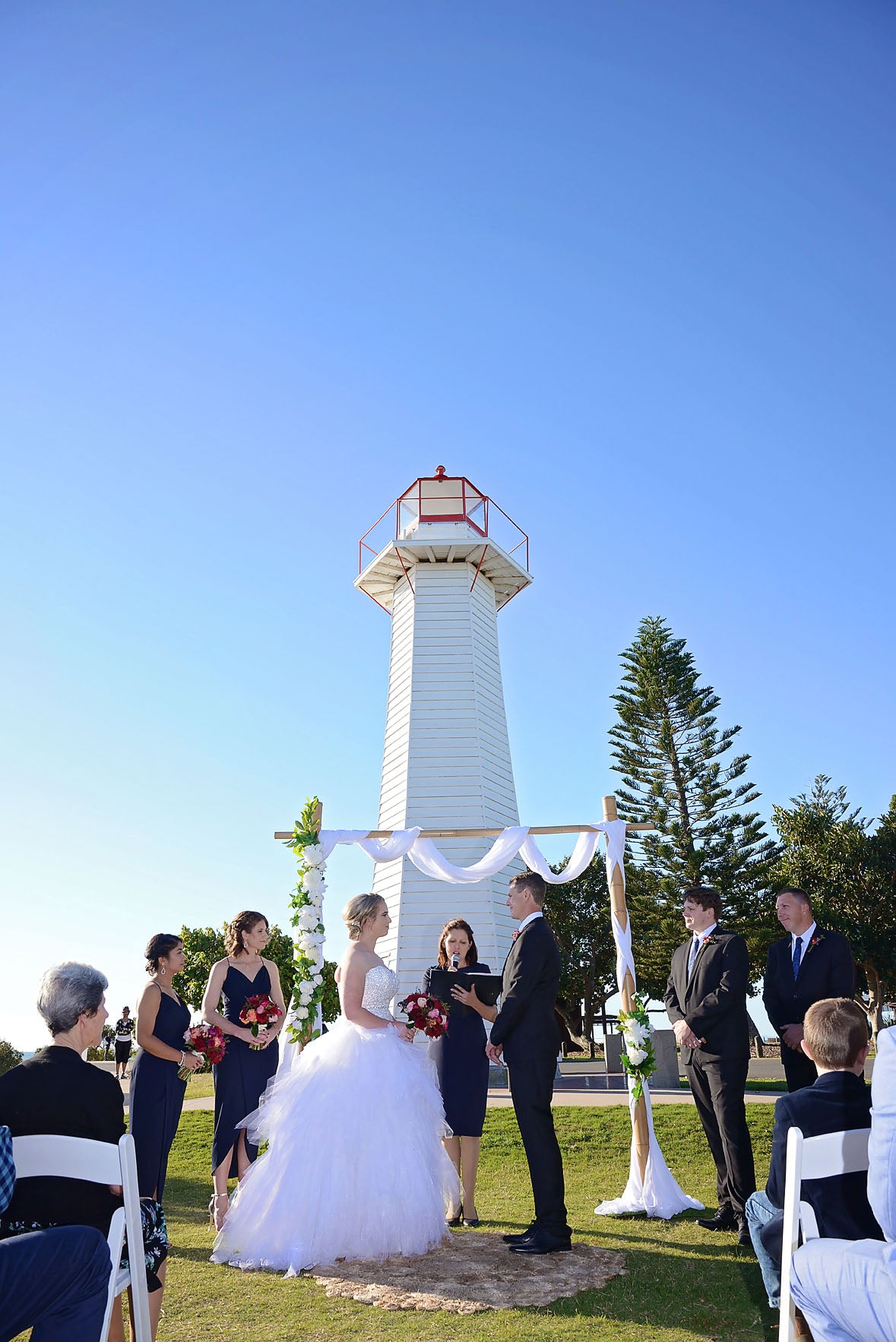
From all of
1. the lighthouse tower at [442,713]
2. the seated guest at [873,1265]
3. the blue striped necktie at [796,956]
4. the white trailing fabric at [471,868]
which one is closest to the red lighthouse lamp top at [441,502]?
the lighthouse tower at [442,713]

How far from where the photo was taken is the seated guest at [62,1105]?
9.12 ft

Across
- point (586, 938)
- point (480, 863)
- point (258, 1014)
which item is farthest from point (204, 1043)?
point (586, 938)

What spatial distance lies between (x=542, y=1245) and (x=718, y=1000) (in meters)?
1.68

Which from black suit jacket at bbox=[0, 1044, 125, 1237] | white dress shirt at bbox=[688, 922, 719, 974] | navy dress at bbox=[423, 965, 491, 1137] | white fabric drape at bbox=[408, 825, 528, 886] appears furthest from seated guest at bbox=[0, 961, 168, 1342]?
white fabric drape at bbox=[408, 825, 528, 886]

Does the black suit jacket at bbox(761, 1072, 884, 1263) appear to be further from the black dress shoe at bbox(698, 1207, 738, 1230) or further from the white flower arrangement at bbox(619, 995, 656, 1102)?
the white flower arrangement at bbox(619, 995, 656, 1102)

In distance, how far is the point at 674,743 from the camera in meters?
27.2

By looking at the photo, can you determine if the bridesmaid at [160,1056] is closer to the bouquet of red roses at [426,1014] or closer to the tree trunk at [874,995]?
the bouquet of red roses at [426,1014]

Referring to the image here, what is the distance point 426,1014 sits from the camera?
18.6ft

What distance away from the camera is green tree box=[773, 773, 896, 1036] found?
26266 millimetres

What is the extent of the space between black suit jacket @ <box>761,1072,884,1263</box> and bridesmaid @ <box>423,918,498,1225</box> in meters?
2.76

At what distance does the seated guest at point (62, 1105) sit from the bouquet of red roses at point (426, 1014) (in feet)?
9.31

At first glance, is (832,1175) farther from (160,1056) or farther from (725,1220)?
(725,1220)

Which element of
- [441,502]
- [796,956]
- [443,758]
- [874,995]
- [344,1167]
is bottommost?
[344,1167]

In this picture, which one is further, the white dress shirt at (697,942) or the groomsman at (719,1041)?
the white dress shirt at (697,942)
